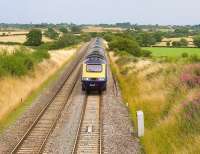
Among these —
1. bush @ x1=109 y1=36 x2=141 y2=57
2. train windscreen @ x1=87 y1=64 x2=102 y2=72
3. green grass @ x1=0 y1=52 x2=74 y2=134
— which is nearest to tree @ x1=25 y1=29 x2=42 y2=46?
bush @ x1=109 y1=36 x2=141 y2=57

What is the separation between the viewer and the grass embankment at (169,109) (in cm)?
1547

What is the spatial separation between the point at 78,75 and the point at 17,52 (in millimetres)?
6628

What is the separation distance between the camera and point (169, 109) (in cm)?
2017

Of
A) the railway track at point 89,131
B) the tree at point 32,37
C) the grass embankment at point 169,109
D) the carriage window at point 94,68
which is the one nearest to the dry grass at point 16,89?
the railway track at point 89,131

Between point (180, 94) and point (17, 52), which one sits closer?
point (180, 94)

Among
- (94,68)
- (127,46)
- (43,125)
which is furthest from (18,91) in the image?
(127,46)

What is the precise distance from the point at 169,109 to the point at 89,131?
4.00m

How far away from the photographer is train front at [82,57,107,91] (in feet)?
98.5

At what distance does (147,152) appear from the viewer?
1633 cm

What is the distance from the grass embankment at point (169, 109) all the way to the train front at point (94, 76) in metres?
2.03

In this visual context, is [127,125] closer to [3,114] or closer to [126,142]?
[126,142]

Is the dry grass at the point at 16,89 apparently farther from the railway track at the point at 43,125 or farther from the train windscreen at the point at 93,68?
the train windscreen at the point at 93,68

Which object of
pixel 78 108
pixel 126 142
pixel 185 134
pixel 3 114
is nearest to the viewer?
pixel 185 134

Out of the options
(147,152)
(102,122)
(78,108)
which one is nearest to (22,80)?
(78,108)
